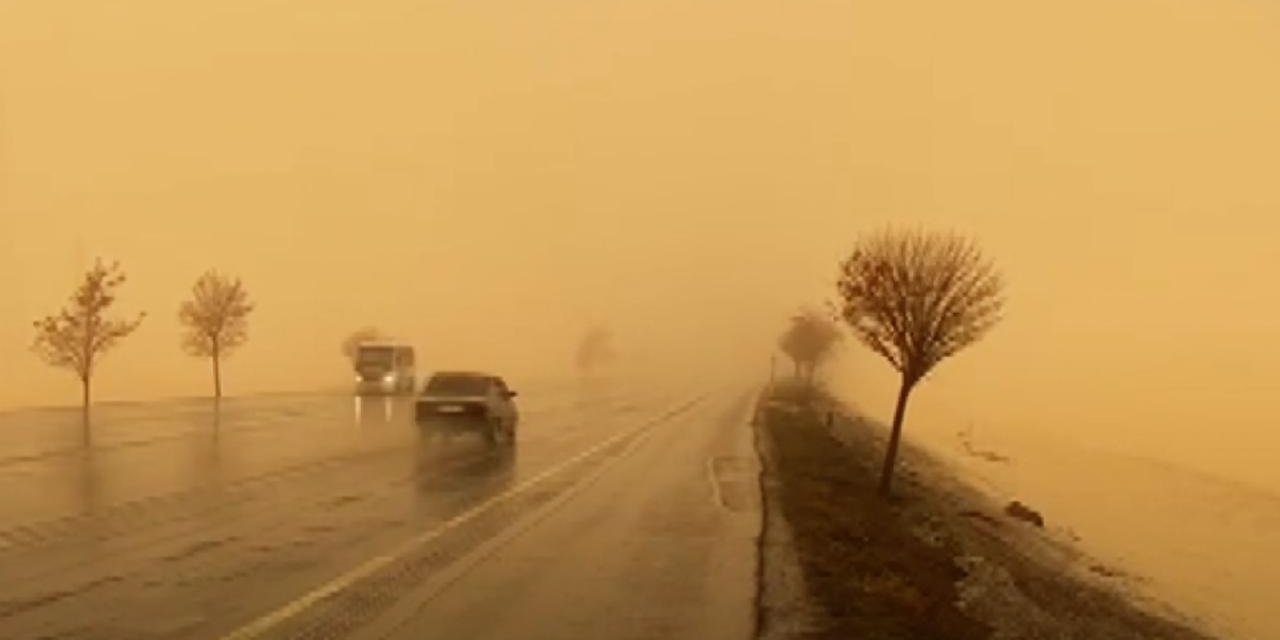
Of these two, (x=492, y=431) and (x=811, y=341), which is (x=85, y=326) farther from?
(x=811, y=341)

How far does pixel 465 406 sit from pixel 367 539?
18268mm

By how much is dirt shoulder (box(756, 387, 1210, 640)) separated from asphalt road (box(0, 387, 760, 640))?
0.72 metres

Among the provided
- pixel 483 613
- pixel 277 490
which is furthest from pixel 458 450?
pixel 483 613

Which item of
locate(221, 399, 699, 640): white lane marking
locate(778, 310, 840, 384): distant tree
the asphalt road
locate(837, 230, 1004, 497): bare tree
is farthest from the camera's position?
locate(778, 310, 840, 384): distant tree

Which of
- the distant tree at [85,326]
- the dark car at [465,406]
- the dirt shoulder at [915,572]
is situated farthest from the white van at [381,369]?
the dirt shoulder at [915,572]

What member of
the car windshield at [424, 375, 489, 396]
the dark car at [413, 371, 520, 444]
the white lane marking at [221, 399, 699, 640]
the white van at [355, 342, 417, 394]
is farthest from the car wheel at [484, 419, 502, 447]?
the white van at [355, 342, 417, 394]

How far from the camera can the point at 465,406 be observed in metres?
34.9

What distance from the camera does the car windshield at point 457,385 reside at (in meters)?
35.4

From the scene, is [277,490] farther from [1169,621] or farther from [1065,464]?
[1065,464]

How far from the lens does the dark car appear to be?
34938 millimetres

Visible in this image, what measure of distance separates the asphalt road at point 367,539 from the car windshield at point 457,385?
1.46 metres

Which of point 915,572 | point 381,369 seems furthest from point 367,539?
point 381,369

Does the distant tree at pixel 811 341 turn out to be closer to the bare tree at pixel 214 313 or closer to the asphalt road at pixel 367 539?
the bare tree at pixel 214 313

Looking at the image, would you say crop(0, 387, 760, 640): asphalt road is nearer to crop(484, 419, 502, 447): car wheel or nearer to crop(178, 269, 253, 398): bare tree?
crop(484, 419, 502, 447): car wheel
